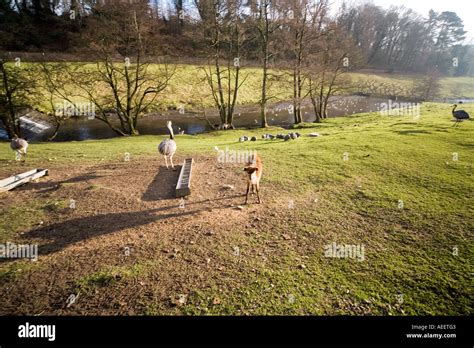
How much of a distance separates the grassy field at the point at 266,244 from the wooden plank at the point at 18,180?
34cm

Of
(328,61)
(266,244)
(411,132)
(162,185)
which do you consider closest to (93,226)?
(162,185)

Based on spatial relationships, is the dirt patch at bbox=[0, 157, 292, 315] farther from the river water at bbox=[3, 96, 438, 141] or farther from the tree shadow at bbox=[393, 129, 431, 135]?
the river water at bbox=[3, 96, 438, 141]

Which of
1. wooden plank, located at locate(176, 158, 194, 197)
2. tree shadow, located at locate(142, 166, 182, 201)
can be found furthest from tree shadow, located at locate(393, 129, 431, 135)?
tree shadow, located at locate(142, 166, 182, 201)

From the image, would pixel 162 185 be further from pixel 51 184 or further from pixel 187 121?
pixel 187 121

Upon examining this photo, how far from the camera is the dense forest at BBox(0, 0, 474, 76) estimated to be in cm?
2659

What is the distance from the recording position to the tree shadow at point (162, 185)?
395 inches

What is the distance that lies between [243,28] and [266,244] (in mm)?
27472

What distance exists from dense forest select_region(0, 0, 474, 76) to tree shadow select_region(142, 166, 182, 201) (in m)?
18.6

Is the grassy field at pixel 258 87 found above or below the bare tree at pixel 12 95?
above

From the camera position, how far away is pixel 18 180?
10.5 meters

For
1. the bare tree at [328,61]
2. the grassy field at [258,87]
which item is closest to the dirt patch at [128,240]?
the grassy field at [258,87]

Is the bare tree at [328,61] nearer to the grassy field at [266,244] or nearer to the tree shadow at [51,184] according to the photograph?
the grassy field at [266,244]
